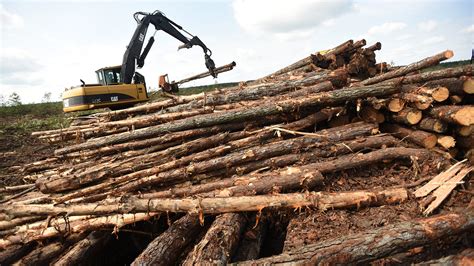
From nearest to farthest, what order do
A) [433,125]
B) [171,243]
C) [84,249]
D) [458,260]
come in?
[458,260], [171,243], [84,249], [433,125]

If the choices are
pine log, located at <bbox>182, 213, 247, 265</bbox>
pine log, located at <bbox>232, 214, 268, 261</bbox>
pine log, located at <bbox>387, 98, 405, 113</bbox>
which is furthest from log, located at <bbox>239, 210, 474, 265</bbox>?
pine log, located at <bbox>387, 98, 405, 113</bbox>

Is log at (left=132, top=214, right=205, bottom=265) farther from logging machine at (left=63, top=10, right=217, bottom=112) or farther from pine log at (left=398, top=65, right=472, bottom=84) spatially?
logging machine at (left=63, top=10, right=217, bottom=112)

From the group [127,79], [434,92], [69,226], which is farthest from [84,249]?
[127,79]

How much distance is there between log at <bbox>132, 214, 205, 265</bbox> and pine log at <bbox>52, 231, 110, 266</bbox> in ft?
3.72

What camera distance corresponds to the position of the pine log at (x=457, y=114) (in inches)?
183

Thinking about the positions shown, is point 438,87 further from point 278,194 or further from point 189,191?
point 189,191

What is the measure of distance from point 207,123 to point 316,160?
2184 millimetres

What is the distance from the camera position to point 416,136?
17.2 ft

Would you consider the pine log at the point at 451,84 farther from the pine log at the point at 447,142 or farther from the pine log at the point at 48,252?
the pine log at the point at 48,252

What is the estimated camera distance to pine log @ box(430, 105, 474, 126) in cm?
465

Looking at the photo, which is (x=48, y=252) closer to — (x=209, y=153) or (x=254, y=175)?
(x=209, y=153)

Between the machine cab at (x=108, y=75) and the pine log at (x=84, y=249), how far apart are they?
28.9 ft

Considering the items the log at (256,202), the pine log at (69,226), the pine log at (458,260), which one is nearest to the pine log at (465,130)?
the log at (256,202)

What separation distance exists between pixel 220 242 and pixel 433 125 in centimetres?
413
